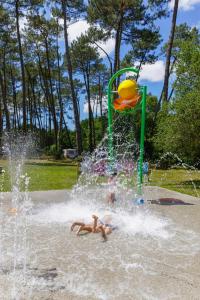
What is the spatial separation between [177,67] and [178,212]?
25.4 feet

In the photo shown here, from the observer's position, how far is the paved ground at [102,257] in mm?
3387

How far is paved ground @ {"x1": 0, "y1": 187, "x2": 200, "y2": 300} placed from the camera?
339cm

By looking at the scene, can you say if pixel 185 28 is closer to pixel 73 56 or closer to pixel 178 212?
pixel 73 56

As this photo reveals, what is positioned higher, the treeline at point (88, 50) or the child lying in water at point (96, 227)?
the treeline at point (88, 50)

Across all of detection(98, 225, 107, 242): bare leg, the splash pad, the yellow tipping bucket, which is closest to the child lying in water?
detection(98, 225, 107, 242): bare leg

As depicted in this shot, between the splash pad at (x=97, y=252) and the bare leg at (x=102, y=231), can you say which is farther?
the bare leg at (x=102, y=231)

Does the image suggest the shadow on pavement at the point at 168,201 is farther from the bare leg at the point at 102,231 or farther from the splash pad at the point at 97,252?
the bare leg at the point at 102,231

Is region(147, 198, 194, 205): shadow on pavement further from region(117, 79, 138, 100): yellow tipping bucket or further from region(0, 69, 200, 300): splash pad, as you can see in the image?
region(117, 79, 138, 100): yellow tipping bucket

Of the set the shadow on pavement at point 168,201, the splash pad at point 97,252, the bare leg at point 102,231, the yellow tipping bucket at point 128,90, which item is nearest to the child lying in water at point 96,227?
the bare leg at point 102,231

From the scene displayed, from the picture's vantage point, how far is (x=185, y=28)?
2461 centimetres

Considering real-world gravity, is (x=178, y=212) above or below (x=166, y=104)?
below

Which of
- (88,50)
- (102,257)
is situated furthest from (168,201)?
(88,50)

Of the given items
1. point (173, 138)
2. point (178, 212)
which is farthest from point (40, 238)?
point (173, 138)

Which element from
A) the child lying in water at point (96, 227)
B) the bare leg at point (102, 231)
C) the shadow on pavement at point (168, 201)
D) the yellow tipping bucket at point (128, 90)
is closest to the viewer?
the bare leg at point (102, 231)
